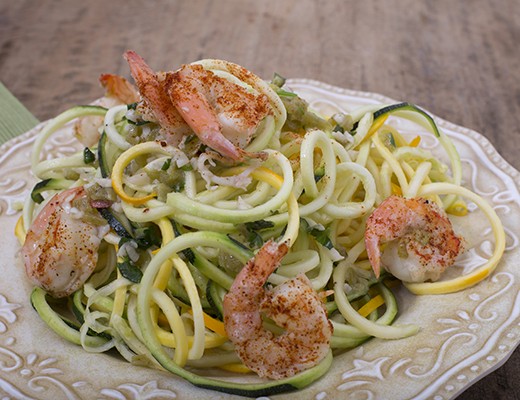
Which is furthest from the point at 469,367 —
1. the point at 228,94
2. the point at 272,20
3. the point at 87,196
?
the point at 272,20

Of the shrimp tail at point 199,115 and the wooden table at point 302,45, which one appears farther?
the wooden table at point 302,45

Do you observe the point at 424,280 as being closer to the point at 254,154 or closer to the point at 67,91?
the point at 254,154

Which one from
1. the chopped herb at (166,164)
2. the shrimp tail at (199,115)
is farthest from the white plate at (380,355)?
the shrimp tail at (199,115)

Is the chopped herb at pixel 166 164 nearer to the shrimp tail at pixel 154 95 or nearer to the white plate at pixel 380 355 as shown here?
the shrimp tail at pixel 154 95

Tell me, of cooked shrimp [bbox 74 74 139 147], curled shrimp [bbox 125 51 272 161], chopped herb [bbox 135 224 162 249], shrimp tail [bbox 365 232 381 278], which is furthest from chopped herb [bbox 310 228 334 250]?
cooked shrimp [bbox 74 74 139 147]

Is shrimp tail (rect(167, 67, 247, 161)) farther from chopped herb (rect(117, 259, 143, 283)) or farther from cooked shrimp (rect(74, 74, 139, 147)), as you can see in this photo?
cooked shrimp (rect(74, 74, 139, 147))

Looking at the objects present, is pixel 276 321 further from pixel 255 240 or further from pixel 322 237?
pixel 322 237
